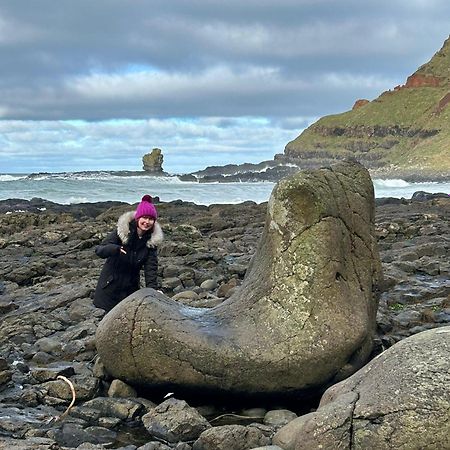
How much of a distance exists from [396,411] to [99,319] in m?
6.26

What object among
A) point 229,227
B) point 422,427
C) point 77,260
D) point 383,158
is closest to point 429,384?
point 422,427

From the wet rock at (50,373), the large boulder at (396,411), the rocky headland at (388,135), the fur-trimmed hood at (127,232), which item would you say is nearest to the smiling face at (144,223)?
the fur-trimmed hood at (127,232)

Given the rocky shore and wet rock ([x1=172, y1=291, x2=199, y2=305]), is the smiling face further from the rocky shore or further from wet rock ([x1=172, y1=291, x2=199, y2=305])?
wet rock ([x1=172, y1=291, x2=199, y2=305])

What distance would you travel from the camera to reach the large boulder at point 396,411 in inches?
199

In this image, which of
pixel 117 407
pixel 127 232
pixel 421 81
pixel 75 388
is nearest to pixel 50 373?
pixel 75 388

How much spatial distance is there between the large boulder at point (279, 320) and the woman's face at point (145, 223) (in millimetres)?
1327

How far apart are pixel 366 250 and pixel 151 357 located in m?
2.84

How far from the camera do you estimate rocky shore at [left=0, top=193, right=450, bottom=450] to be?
661 centimetres

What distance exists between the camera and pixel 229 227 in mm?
25875

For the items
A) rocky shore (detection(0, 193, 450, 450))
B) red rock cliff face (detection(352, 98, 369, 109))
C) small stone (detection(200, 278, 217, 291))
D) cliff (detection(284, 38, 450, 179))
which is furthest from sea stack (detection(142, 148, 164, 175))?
small stone (detection(200, 278, 217, 291))

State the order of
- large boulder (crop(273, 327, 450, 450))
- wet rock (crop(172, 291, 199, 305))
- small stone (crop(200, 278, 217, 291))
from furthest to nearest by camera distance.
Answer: small stone (crop(200, 278, 217, 291)), wet rock (crop(172, 291, 199, 305)), large boulder (crop(273, 327, 450, 450))

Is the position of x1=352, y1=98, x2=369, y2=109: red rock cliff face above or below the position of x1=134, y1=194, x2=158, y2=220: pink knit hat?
above

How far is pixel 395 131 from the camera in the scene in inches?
5453

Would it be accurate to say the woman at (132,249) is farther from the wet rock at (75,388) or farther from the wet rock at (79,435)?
the wet rock at (79,435)
